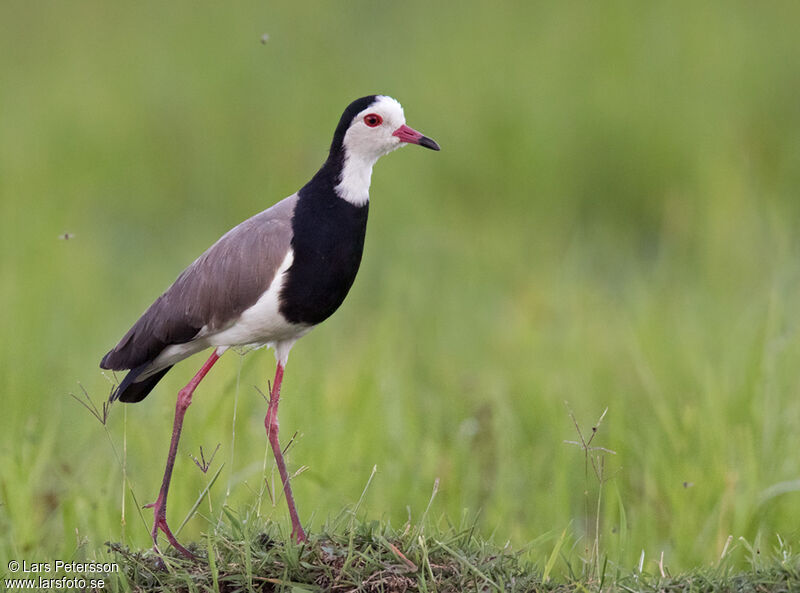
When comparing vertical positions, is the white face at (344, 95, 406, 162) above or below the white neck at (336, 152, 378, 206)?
above

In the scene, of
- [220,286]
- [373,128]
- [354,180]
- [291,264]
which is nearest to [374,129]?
[373,128]

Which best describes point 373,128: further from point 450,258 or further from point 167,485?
point 450,258

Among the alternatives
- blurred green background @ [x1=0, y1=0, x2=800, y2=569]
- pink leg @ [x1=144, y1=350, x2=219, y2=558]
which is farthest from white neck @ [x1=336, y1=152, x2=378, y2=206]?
blurred green background @ [x1=0, y1=0, x2=800, y2=569]

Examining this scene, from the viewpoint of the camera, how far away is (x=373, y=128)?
13.1 ft

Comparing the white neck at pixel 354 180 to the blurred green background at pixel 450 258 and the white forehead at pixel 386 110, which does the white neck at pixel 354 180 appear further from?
the blurred green background at pixel 450 258

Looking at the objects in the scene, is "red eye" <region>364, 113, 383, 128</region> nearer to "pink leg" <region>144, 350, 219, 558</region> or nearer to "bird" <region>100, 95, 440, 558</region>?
"bird" <region>100, 95, 440, 558</region>

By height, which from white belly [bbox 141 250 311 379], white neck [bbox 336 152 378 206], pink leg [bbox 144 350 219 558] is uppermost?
white neck [bbox 336 152 378 206]

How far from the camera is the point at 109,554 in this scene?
12.4 feet

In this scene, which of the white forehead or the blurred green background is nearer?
the white forehead

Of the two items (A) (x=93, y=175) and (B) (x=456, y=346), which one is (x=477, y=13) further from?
(B) (x=456, y=346)

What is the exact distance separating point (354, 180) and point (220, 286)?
1.74ft

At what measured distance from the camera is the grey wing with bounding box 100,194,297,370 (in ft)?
13.0

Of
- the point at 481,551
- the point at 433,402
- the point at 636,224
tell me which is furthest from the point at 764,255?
the point at 481,551

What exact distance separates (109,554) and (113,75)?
914 cm
